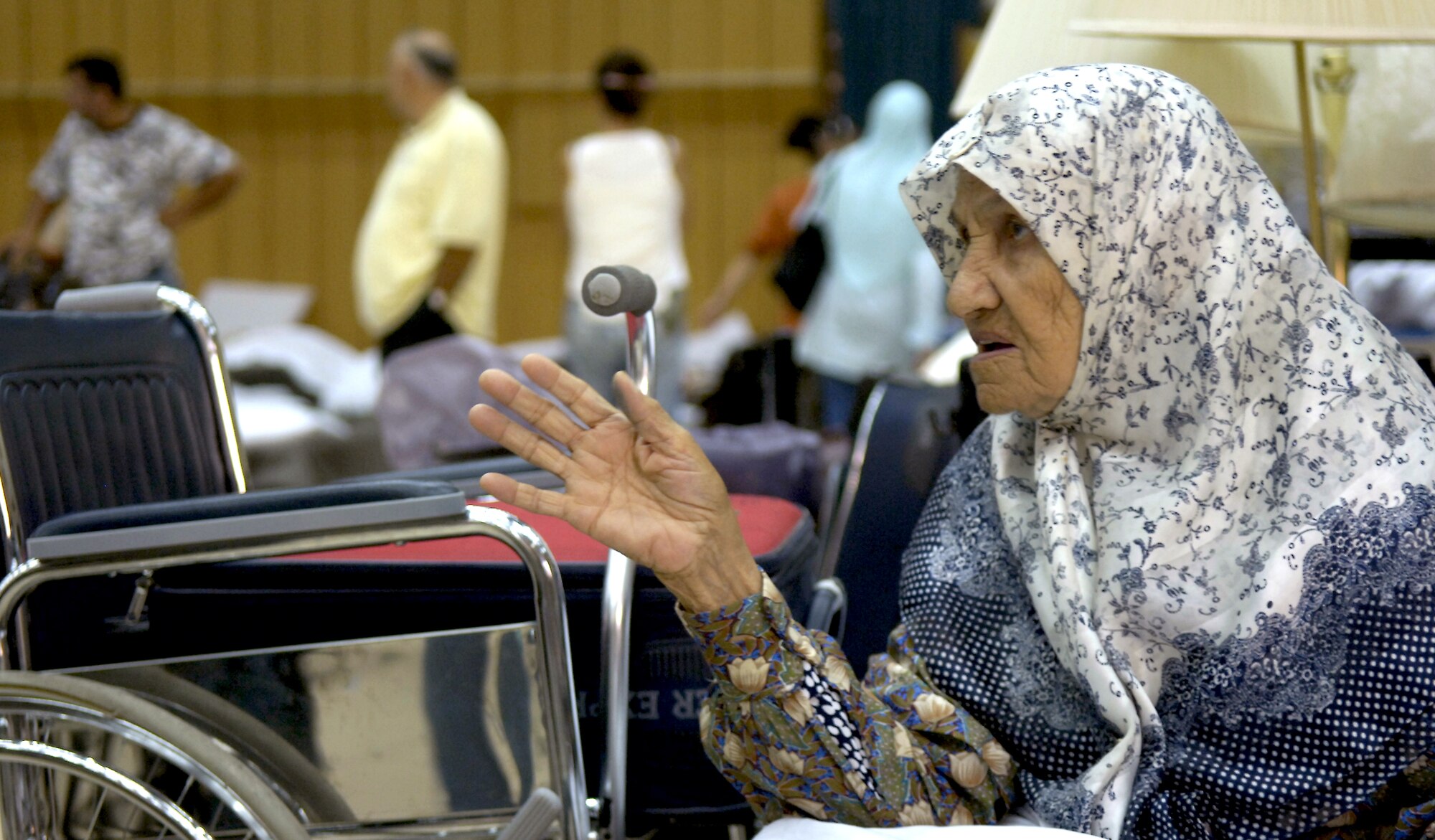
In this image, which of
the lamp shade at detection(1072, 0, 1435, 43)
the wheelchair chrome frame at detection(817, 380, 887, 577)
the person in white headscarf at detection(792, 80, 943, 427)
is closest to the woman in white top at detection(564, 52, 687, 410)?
the person in white headscarf at detection(792, 80, 943, 427)

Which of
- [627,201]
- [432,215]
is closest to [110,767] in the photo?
[432,215]

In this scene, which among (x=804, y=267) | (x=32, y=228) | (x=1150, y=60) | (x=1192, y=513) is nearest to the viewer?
(x=1192, y=513)

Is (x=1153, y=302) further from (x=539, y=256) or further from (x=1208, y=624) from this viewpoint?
(x=539, y=256)

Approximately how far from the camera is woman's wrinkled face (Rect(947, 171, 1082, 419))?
1164mm

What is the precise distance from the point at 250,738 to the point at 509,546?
11.9 inches

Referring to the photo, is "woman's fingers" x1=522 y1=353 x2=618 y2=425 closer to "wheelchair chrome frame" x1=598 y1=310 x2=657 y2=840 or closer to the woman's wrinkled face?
"wheelchair chrome frame" x1=598 y1=310 x2=657 y2=840

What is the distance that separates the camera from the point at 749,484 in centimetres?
214

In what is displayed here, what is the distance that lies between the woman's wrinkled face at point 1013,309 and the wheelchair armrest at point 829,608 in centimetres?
43

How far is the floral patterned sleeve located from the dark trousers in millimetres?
2714

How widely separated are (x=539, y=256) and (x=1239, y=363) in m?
6.83

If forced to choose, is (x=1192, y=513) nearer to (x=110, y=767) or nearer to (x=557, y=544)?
(x=557, y=544)

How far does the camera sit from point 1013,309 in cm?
117

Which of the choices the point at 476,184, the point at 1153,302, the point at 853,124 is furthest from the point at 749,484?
the point at 853,124

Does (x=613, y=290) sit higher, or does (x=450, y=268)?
(x=613, y=290)
